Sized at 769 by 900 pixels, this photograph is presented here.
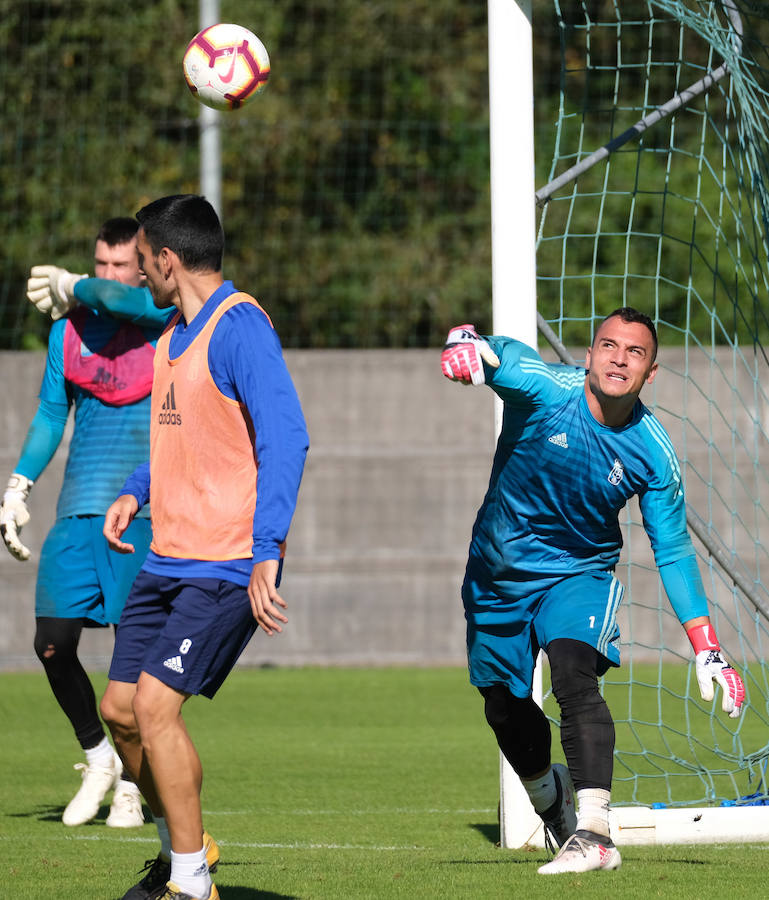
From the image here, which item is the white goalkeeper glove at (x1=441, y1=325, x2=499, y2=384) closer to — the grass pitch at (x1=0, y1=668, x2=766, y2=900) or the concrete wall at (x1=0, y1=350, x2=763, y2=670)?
the grass pitch at (x1=0, y1=668, x2=766, y2=900)

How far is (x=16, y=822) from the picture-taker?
19.9 ft

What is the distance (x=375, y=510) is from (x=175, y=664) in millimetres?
8129

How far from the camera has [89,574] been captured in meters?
6.11

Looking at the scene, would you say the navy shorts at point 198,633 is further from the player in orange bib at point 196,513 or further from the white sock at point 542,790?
the white sock at point 542,790

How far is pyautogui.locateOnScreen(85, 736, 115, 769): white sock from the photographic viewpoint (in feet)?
20.2

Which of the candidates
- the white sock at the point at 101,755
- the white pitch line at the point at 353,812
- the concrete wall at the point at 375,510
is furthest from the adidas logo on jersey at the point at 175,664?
the concrete wall at the point at 375,510

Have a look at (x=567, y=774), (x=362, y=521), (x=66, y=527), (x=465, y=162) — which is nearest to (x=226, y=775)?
(x=66, y=527)

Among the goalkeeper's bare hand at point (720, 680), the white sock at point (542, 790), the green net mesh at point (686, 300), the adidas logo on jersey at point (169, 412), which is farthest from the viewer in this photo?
the green net mesh at point (686, 300)

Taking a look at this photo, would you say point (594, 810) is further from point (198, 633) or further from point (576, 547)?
point (198, 633)

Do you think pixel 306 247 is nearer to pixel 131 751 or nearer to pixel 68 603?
pixel 68 603

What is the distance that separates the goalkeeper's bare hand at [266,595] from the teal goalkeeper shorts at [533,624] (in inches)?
52.7

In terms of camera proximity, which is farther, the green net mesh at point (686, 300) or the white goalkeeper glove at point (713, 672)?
the green net mesh at point (686, 300)

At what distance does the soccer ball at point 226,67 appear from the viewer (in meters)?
5.62

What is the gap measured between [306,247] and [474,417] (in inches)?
138
